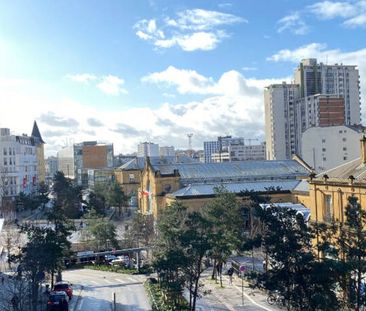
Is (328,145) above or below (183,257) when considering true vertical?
above

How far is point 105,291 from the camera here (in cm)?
3962

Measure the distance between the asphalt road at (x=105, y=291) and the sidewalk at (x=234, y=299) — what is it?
4.09 metres

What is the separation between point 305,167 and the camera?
240 ft

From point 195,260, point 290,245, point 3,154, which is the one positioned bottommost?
point 195,260

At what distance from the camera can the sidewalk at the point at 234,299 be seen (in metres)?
32.0

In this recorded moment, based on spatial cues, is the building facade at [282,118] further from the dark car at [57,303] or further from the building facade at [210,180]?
the dark car at [57,303]

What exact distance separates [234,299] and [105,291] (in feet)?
35.3

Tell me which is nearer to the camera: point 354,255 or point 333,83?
point 354,255

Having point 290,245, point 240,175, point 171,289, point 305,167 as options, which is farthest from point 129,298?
point 305,167

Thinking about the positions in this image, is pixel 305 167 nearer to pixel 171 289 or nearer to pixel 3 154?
pixel 171 289

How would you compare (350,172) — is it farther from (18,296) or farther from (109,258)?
(109,258)

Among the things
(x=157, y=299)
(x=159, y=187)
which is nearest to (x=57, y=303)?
(x=157, y=299)

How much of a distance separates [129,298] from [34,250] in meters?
9.51

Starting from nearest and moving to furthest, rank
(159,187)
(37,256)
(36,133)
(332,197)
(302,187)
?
(37,256), (332,197), (302,187), (159,187), (36,133)
